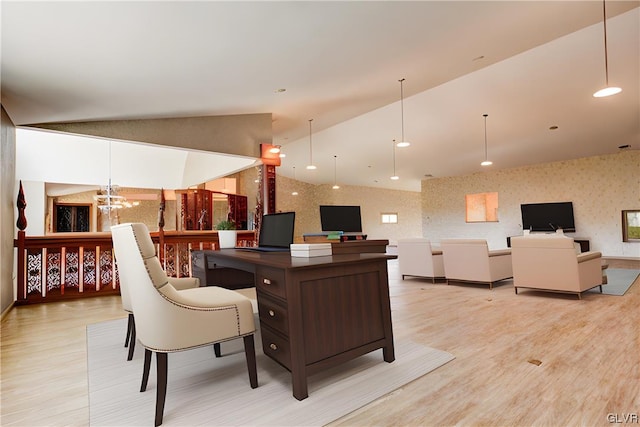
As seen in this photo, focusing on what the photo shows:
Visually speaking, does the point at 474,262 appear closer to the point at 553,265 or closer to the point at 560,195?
the point at 553,265

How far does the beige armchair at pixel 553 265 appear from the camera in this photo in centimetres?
409

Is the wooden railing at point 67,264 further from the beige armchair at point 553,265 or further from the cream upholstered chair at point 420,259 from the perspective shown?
the beige armchair at point 553,265

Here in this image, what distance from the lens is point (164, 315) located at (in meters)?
1.68

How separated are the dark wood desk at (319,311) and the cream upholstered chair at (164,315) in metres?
0.18

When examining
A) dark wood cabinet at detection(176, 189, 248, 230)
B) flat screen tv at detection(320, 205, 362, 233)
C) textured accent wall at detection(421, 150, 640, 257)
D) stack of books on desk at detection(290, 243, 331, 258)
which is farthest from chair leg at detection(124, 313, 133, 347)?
textured accent wall at detection(421, 150, 640, 257)

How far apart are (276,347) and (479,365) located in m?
1.41

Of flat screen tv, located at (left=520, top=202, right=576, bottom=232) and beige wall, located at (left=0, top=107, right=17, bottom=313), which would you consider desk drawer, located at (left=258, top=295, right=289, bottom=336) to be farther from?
flat screen tv, located at (left=520, top=202, right=576, bottom=232)

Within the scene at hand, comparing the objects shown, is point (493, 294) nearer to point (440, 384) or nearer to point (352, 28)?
point (440, 384)

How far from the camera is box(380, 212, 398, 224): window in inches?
556

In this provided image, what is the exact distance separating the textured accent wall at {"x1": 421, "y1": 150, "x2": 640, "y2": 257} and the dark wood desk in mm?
9046

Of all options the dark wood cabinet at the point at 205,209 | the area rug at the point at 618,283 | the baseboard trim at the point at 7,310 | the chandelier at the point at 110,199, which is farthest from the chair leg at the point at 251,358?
the chandelier at the point at 110,199

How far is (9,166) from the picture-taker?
3.90 metres

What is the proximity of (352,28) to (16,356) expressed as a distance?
154 inches

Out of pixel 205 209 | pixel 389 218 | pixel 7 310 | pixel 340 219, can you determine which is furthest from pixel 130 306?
pixel 389 218
